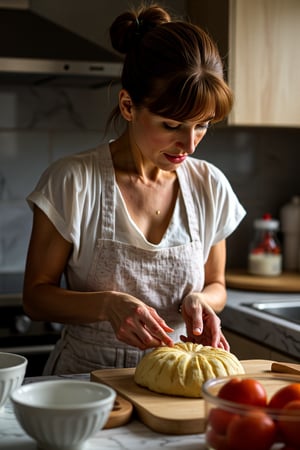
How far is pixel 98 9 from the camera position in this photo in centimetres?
262

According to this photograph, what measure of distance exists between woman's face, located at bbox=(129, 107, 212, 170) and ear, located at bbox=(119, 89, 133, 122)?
13mm

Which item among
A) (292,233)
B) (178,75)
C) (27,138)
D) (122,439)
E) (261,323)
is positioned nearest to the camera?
(122,439)

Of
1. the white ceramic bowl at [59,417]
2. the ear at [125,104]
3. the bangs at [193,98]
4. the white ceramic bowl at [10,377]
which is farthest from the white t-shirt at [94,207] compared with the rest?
the white ceramic bowl at [59,417]

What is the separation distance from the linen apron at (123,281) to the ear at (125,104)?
0.45 feet

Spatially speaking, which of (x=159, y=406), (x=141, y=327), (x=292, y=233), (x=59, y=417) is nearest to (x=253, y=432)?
(x=59, y=417)

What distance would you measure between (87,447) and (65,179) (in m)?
0.73

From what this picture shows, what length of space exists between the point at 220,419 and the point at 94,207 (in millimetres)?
828

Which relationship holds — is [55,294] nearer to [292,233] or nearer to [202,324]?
[202,324]

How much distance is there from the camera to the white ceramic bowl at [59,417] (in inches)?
38.1

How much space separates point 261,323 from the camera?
2.16 m

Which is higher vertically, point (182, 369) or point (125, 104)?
point (125, 104)

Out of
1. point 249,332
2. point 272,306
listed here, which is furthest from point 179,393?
point 272,306

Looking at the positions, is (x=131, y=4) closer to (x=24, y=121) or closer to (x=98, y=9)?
(x=98, y=9)

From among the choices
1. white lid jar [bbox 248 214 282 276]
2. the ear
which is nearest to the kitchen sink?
white lid jar [bbox 248 214 282 276]
